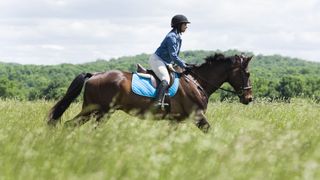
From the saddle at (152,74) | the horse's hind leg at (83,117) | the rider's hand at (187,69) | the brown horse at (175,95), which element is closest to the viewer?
the horse's hind leg at (83,117)

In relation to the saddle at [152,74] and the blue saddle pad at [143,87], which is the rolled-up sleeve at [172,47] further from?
the blue saddle pad at [143,87]

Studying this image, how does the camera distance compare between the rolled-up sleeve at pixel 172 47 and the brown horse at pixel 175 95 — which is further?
the rolled-up sleeve at pixel 172 47

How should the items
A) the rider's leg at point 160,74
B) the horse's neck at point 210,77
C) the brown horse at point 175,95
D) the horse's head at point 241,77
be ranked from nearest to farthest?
the brown horse at point 175,95
the rider's leg at point 160,74
the horse's neck at point 210,77
the horse's head at point 241,77

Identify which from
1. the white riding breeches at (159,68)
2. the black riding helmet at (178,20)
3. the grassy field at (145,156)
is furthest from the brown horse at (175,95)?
the grassy field at (145,156)

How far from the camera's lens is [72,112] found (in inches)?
527

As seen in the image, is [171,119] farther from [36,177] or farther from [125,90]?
[36,177]

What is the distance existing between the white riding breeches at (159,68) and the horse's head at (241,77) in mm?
1555

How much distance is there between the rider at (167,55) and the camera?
10.1m

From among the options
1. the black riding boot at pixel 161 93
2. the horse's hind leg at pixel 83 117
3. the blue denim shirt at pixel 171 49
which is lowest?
the horse's hind leg at pixel 83 117

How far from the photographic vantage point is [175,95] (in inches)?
408

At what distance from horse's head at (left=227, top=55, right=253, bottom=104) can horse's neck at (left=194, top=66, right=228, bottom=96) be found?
17 centimetres

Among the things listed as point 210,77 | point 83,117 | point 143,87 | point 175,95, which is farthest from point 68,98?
point 210,77

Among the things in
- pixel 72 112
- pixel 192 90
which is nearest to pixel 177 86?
pixel 192 90

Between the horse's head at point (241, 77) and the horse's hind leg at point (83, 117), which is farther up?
the horse's head at point (241, 77)
